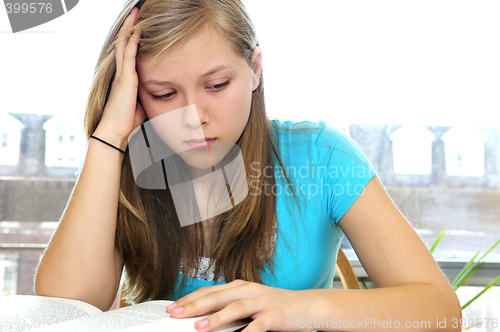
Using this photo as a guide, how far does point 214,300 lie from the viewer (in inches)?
18.2

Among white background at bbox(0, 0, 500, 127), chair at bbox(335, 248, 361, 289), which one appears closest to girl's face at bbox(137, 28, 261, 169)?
chair at bbox(335, 248, 361, 289)

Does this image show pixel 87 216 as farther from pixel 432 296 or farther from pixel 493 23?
pixel 493 23

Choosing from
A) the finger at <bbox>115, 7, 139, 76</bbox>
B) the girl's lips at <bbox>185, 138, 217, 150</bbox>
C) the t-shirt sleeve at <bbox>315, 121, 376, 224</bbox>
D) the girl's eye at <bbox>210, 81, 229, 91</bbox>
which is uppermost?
the finger at <bbox>115, 7, 139, 76</bbox>

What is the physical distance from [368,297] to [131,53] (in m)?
0.59

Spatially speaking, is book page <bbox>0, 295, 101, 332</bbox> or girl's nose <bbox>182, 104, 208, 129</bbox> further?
girl's nose <bbox>182, 104, 208, 129</bbox>

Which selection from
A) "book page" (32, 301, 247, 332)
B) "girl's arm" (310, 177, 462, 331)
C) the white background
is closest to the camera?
"book page" (32, 301, 247, 332)

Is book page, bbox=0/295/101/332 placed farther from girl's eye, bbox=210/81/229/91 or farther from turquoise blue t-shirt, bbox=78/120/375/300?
girl's eye, bbox=210/81/229/91

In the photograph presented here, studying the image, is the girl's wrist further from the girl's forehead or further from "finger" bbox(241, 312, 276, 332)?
"finger" bbox(241, 312, 276, 332)

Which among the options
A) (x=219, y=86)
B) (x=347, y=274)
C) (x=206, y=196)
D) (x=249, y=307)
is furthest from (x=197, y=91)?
(x=347, y=274)

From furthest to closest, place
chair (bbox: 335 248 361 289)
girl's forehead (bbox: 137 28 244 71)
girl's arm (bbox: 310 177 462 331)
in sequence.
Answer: chair (bbox: 335 248 361 289), girl's forehead (bbox: 137 28 244 71), girl's arm (bbox: 310 177 462 331)

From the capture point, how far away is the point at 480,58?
1435 mm

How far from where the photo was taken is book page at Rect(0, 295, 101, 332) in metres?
0.43

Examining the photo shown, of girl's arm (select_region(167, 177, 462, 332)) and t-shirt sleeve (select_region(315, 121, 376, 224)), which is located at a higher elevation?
t-shirt sleeve (select_region(315, 121, 376, 224))

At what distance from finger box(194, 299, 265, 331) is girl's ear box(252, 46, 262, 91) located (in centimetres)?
47
